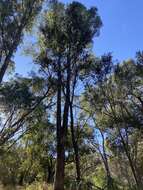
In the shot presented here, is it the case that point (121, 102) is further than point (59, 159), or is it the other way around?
point (121, 102)

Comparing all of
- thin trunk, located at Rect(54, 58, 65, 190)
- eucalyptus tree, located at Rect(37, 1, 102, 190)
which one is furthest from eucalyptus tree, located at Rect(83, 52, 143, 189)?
thin trunk, located at Rect(54, 58, 65, 190)

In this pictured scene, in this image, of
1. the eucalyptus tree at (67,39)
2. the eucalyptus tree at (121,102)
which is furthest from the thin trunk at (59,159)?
the eucalyptus tree at (121,102)

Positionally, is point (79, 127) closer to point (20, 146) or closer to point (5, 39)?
point (20, 146)

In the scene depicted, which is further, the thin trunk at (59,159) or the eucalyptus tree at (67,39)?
the eucalyptus tree at (67,39)

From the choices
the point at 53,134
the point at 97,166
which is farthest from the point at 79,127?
the point at 97,166

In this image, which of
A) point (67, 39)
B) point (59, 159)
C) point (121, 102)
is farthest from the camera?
point (121, 102)

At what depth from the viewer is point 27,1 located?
69.4 feet

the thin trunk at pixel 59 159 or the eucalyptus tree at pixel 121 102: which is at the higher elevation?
the eucalyptus tree at pixel 121 102

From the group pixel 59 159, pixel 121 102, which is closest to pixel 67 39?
pixel 121 102

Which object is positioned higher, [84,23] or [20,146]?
[84,23]

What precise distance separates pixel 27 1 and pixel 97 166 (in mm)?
20370

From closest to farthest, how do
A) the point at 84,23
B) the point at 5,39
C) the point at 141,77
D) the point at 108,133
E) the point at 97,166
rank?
the point at 5,39 → the point at 84,23 → the point at 141,77 → the point at 108,133 → the point at 97,166

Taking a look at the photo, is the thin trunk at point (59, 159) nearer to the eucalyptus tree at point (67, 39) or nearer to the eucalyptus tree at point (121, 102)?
the eucalyptus tree at point (67, 39)

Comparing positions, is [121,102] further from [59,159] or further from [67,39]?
[59,159]
